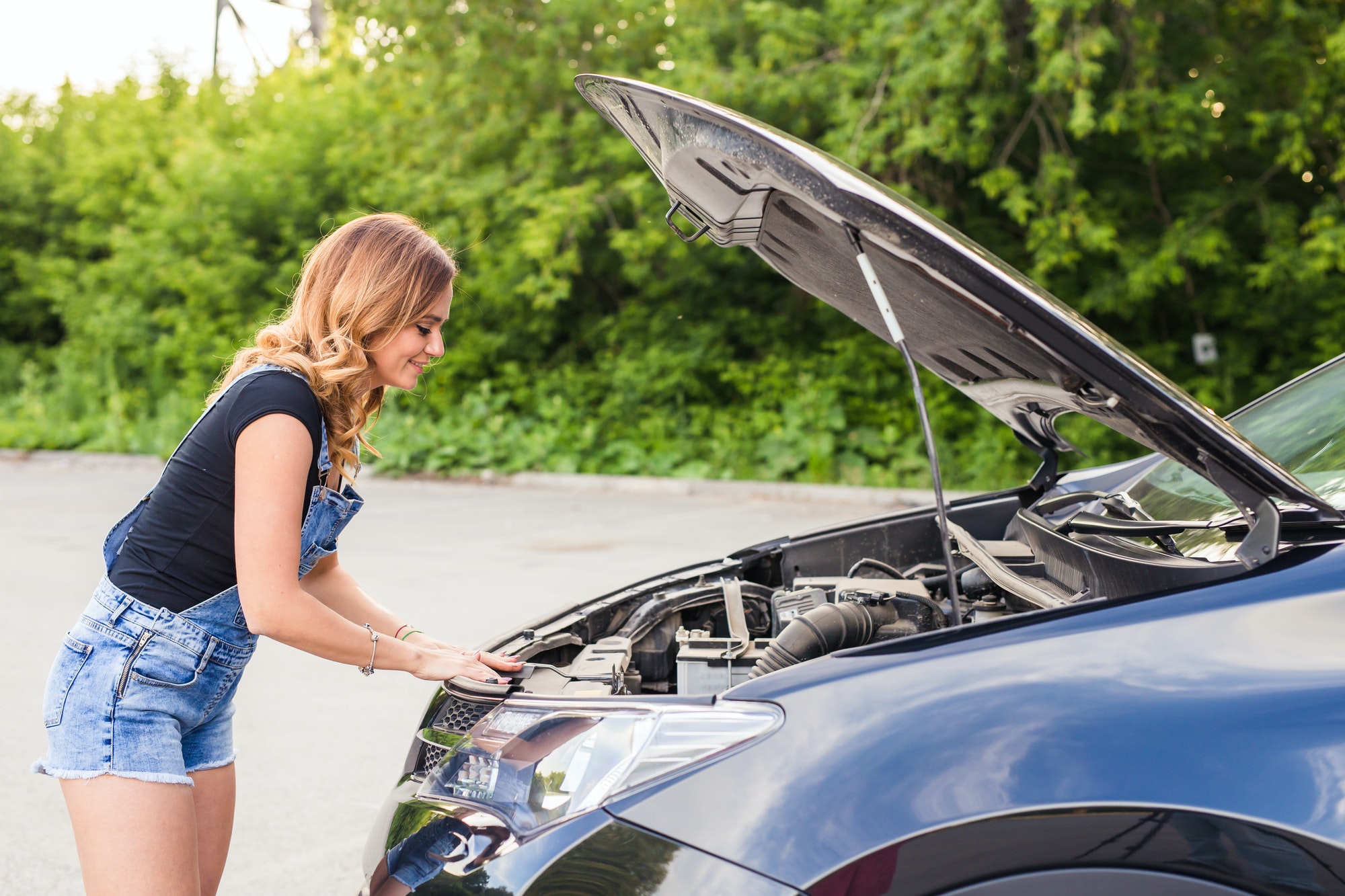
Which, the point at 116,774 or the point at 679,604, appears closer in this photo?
the point at 116,774

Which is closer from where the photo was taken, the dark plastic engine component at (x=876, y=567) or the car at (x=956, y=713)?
the car at (x=956, y=713)

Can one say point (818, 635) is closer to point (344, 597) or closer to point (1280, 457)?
point (344, 597)

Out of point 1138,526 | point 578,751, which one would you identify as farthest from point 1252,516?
point 578,751

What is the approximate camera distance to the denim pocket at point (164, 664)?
1.83 m

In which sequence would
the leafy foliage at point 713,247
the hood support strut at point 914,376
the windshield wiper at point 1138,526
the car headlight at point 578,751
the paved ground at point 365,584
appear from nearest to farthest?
the car headlight at point 578,751, the hood support strut at point 914,376, the windshield wiper at point 1138,526, the paved ground at point 365,584, the leafy foliage at point 713,247

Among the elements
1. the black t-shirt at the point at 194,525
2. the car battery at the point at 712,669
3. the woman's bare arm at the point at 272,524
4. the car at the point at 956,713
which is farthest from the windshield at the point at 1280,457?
the black t-shirt at the point at 194,525

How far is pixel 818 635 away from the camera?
1.87 metres

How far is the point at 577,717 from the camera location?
164cm

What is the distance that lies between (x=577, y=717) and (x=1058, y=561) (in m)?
1.05

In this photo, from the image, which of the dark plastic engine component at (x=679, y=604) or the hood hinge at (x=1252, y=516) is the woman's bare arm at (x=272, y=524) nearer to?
the dark plastic engine component at (x=679, y=604)

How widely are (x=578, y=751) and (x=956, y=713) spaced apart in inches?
22.0

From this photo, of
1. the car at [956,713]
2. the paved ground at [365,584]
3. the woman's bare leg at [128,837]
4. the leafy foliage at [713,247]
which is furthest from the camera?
the leafy foliage at [713,247]

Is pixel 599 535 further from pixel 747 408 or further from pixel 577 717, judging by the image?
pixel 577 717

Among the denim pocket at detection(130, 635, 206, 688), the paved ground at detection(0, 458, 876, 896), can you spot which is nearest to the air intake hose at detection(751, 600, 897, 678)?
the denim pocket at detection(130, 635, 206, 688)
